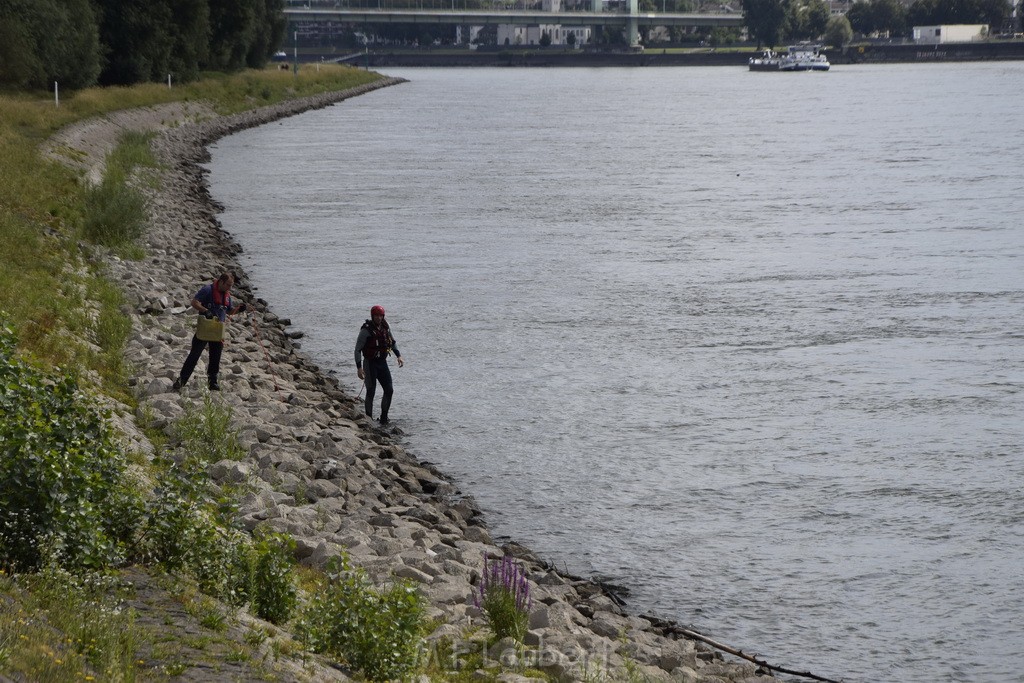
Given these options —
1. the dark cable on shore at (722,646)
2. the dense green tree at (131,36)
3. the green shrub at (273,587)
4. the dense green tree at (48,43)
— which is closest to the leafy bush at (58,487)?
the green shrub at (273,587)

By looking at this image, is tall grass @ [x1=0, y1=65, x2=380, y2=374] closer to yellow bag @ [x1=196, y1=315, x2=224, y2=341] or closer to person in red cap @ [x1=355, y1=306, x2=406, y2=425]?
yellow bag @ [x1=196, y1=315, x2=224, y2=341]

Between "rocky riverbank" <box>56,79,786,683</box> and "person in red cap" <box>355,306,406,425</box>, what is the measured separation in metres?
0.48

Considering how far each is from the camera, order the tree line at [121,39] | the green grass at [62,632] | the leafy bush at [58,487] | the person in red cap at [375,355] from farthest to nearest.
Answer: the tree line at [121,39], the person in red cap at [375,355], the leafy bush at [58,487], the green grass at [62,632]

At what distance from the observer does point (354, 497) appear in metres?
16.0

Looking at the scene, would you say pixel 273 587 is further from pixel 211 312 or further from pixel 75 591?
pixel 211 312

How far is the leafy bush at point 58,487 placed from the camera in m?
9.56

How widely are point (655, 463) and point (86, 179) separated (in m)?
22.3

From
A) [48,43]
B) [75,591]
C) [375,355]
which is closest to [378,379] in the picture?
[375,355]

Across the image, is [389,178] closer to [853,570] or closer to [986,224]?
[986,224]

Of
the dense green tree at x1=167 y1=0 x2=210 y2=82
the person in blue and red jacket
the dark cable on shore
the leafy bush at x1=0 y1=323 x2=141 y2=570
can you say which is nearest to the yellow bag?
the person in blue and red jacket

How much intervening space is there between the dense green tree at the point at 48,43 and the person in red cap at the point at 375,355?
1554 inches

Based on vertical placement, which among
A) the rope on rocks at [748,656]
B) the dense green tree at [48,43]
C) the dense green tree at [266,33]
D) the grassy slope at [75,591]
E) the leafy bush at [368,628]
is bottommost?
the rope on rocks at [748,656]

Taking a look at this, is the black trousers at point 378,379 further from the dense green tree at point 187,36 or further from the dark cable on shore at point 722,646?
the dense green tree at point 187,36

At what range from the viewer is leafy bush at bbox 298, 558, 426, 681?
378 inches
